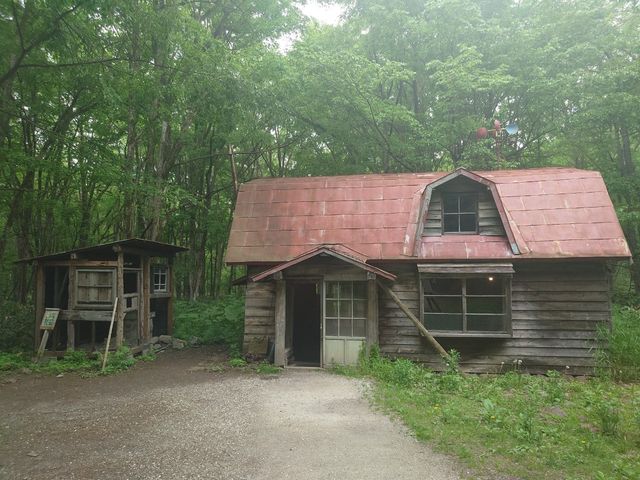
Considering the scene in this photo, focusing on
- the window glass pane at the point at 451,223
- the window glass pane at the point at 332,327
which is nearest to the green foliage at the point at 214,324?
the window glass pane at the point at 332,327

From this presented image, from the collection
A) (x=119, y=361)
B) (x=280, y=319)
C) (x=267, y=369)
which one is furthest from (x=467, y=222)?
(x=119, y=361)

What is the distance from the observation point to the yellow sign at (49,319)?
9.76 meters

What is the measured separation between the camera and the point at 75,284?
10.2 meters

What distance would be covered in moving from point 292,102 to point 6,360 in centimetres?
1202

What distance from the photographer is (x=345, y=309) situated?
388 inches

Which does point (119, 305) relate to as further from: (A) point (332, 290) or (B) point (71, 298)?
(A) point (332, 290)

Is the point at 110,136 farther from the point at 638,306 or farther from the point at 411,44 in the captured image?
the point at 638,306

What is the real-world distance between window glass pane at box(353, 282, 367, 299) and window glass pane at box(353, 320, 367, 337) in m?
0.64

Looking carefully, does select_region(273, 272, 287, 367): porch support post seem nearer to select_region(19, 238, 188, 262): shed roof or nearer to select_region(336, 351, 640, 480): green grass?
select_region(336, 351, 640, 480): green grass

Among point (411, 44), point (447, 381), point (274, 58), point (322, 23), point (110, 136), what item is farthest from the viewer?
point (322, 23)

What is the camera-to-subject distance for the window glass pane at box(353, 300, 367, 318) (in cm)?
979

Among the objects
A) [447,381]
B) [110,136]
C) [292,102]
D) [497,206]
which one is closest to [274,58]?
[292,102]

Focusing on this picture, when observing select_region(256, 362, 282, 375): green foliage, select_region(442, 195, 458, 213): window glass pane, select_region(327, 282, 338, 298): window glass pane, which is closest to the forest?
select_region(442, 195, 458, 213): window glass pane

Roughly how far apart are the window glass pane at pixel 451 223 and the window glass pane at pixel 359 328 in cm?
344
